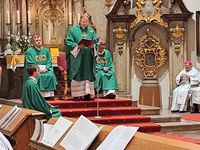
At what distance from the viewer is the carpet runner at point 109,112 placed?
8258 mm

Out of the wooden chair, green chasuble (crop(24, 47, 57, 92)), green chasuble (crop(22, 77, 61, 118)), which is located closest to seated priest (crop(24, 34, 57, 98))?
green chasuble (crop(24, 47, 57, 92))

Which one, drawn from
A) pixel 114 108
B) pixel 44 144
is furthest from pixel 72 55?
pixel 44 144

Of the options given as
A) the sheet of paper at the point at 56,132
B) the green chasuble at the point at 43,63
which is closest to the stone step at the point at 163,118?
the green chasuble at the point at 43,63

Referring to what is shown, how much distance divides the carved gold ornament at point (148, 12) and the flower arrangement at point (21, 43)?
294 cm

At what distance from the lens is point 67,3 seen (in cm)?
1174

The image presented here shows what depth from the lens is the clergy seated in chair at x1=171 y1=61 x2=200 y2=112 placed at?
446 inches

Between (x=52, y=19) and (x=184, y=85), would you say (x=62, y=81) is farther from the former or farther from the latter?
(x=184, y=85)

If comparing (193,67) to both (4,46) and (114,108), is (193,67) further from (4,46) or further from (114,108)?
(4,46)

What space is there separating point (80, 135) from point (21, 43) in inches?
318

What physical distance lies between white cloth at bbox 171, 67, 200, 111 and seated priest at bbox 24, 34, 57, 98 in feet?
11.9

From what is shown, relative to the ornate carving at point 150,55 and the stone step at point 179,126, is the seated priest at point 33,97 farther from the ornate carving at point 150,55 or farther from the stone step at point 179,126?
the ornate carving at point 150,55

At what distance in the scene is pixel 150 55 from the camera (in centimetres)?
1240

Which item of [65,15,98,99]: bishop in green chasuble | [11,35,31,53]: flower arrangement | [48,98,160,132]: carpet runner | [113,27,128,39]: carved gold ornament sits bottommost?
[48,98,160,132]: carpet runner

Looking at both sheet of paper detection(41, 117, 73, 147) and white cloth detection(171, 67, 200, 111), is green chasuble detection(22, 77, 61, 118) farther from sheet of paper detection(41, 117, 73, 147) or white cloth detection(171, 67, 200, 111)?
white cloth detection(171, 67, 200, 111)
